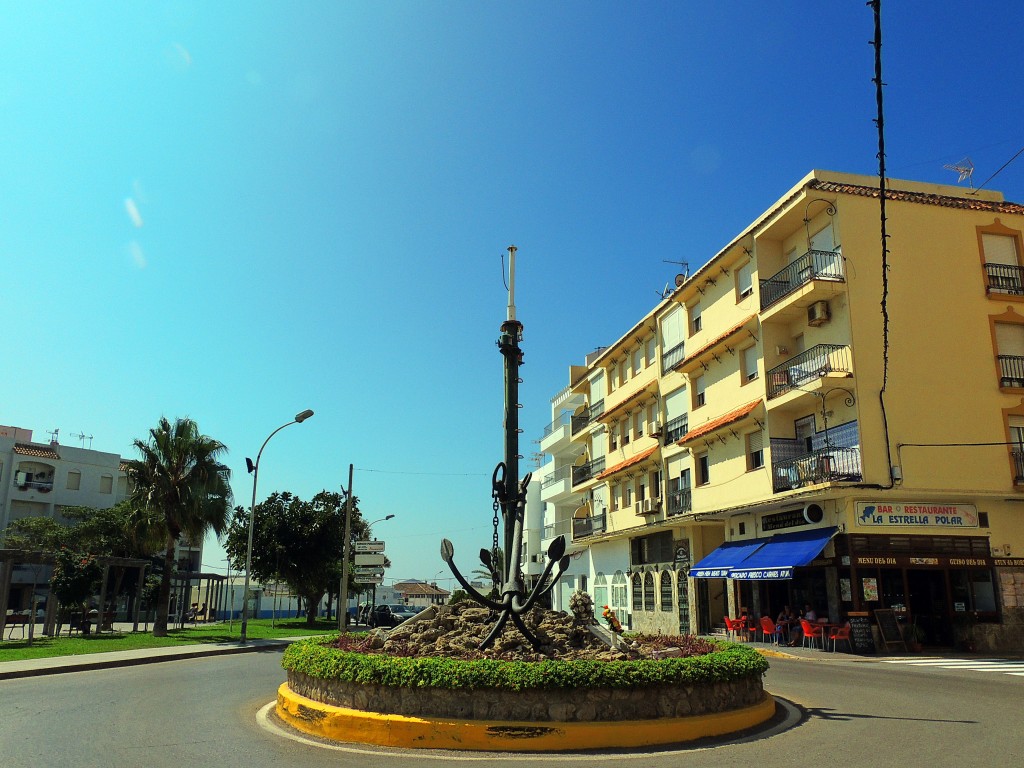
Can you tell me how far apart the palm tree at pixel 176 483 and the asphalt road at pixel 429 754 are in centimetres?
1544

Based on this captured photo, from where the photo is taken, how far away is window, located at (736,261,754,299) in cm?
2830

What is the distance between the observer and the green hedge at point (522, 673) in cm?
868

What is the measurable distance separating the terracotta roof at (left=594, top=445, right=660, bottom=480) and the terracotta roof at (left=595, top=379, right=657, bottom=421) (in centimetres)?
257

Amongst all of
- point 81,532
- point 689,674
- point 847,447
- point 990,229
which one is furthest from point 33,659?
point 81,532

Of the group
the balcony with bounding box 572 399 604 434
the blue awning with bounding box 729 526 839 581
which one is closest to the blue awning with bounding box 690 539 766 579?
the blue awning with bounding box 729 526 839 581

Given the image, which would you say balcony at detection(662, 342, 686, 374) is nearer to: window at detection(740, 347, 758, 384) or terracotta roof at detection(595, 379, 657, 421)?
terracotta roof at detection(595, 379, 657, 421)

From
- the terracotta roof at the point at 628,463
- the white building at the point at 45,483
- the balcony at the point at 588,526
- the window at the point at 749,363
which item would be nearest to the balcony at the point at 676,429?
the terracotta roof at the point at 628,463

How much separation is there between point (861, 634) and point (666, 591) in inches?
476

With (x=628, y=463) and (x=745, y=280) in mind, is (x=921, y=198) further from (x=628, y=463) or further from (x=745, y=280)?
(x=628, y=463)

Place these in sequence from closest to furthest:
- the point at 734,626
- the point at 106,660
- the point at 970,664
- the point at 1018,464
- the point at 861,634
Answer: the point at 970,664 → the point at 106,660 → the point at 861,634 → the point at 1018,464 → the point at 734,626

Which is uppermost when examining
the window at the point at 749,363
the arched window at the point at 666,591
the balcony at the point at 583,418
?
the balcony at the point at 583,418

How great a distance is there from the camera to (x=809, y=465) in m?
24.0

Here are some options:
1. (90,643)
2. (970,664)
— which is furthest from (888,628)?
(90,643)

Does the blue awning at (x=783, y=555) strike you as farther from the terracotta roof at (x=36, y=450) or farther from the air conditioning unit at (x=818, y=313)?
the terracotta roof at (x=36, y=450)
